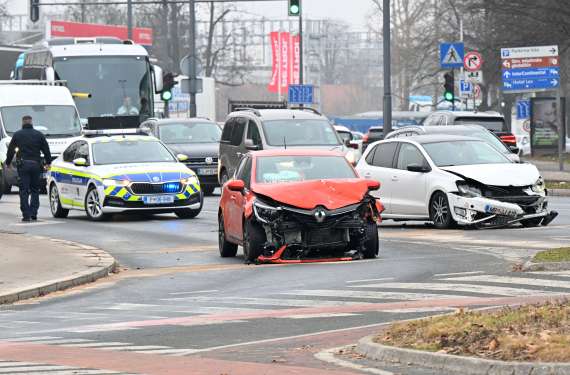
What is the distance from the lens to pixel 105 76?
44.5 meters

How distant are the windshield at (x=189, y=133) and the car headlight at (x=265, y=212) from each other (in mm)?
18848

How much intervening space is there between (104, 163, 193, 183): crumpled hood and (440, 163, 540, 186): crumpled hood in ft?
19.5

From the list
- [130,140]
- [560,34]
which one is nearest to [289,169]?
[130,140]

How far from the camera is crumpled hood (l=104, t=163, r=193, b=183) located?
28828 millimetres

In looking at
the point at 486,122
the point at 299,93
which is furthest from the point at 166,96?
the point at 299,93

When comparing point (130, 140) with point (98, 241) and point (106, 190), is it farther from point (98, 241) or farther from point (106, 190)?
point (98, 241)

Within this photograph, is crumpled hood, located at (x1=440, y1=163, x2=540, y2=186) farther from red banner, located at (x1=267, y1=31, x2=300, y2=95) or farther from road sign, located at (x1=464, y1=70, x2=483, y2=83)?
red banner, located at (x1=267, y1=31, x2=300, y2=95)

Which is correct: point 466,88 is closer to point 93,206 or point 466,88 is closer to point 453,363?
point 93,206

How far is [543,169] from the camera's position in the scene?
158ft

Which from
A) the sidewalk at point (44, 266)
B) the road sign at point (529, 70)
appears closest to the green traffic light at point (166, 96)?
the road sign at point (529, 70)

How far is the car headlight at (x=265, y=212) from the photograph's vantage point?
19578mm

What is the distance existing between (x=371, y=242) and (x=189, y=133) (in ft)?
63.4

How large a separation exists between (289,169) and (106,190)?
8512 mm

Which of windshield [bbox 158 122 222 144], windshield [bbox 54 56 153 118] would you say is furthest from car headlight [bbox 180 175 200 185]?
windshield [bbox 54 56 153 118]
